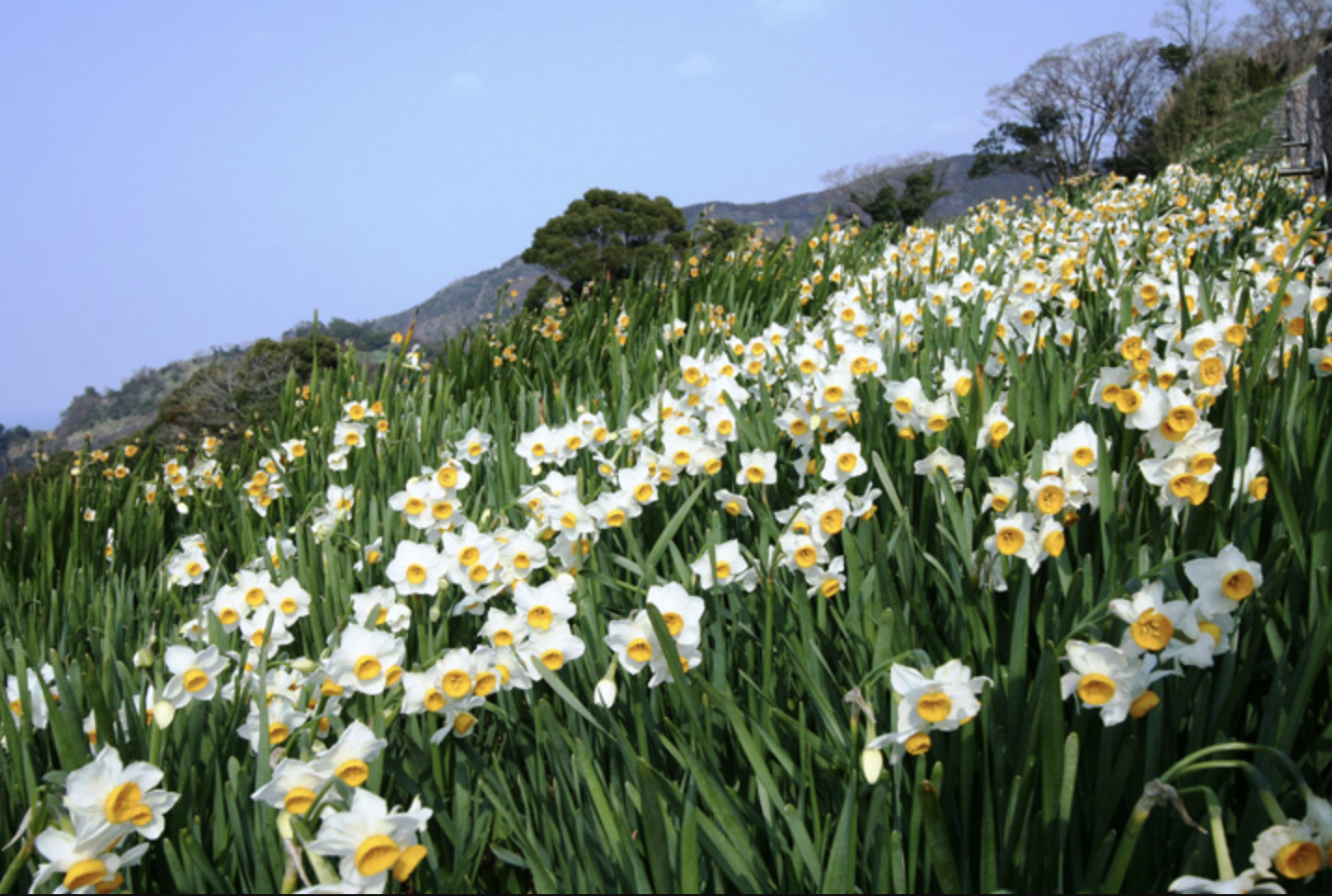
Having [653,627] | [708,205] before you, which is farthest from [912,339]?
[708,205]

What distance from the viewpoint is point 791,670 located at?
144cm

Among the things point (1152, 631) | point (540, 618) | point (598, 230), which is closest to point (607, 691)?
point (540, 618)

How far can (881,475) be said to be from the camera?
5.59 feet

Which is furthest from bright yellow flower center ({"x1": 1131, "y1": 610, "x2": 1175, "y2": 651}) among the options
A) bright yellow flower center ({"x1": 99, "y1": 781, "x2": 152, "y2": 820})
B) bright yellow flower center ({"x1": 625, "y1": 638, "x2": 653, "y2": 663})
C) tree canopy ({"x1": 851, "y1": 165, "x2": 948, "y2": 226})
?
tree canopy ({"x1": 851, "y1": 165, "x2": 948, "y2": 226})

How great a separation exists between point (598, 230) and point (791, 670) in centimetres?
3630

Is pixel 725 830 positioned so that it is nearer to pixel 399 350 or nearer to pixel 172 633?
pixel 172 633

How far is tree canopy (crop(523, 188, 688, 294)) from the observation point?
115 ft

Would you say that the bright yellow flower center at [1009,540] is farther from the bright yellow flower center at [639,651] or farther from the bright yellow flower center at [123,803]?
the bright yellow flower center at [123,803]

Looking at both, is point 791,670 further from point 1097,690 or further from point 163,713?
point 163,713

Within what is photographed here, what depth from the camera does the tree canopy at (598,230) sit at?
3500 cm

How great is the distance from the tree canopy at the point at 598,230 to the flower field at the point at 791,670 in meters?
33.4

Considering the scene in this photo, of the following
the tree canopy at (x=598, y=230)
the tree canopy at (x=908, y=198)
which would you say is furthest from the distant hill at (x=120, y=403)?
the tree canopy at (x=908, y=198)

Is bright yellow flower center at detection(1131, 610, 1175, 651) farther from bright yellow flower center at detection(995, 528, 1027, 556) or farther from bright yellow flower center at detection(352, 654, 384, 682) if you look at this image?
bright yellow flower center at detection(352, 654, 384, 682)

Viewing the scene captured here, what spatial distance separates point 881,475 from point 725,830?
81 cm
